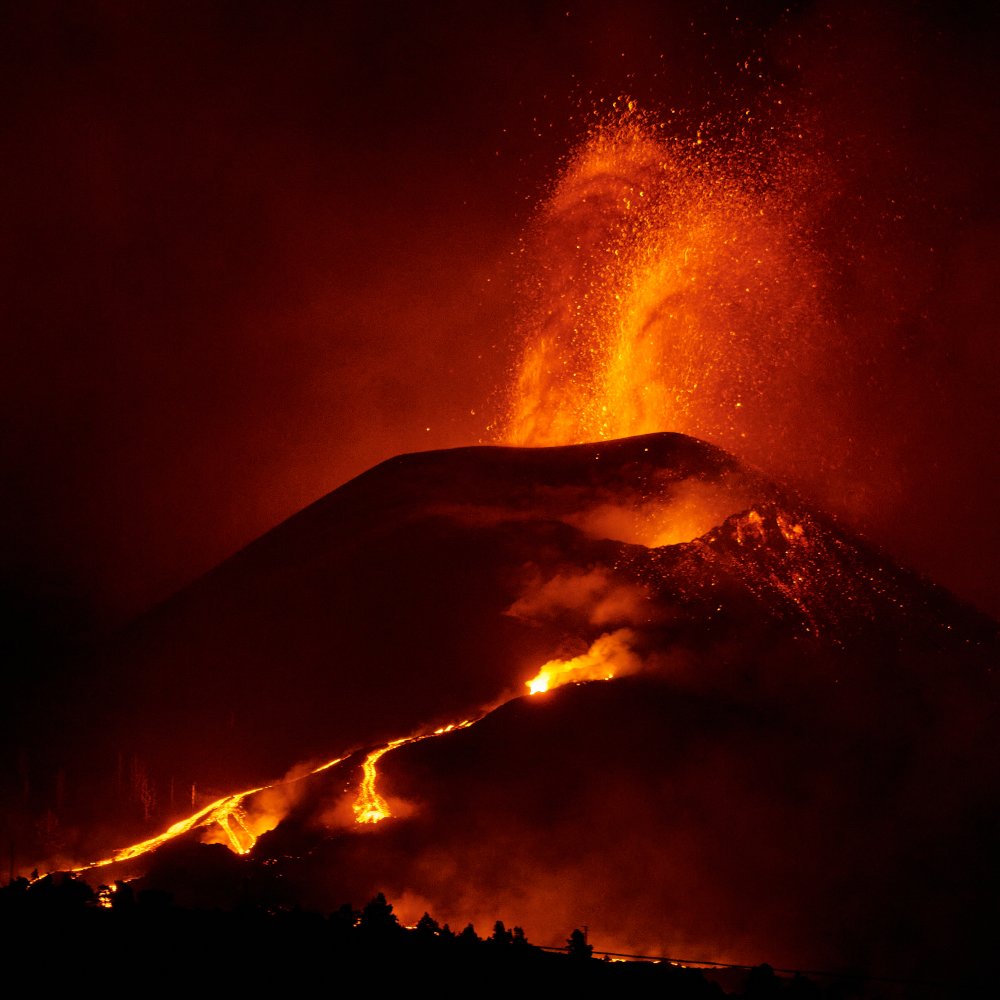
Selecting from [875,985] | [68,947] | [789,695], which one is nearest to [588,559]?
[789,695]

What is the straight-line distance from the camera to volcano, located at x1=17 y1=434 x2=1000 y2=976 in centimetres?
1351

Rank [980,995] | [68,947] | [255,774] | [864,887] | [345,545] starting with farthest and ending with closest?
[345,545] → [255,774] → [864,887] → [980,995] → [68,947]

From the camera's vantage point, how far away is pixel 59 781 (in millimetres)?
18359

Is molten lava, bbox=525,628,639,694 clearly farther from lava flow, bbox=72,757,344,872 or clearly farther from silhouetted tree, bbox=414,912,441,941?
silhouetted tree, bbox=414,912,441,941

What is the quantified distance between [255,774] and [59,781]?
4215mm

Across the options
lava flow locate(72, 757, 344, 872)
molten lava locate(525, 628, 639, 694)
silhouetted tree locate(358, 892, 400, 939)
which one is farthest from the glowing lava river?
silhouetted tree locate(358, 892, 400, 939)

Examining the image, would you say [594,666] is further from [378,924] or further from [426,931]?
[378,924]

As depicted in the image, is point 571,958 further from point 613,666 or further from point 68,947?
point 613,666

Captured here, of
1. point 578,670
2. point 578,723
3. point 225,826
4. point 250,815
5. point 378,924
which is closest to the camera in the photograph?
point 378,924

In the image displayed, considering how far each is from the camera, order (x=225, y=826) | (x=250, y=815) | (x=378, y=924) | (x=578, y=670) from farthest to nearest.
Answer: (x=578, y=670), (x=250, y=815), (x=225, y=826), (x=378, y=924)

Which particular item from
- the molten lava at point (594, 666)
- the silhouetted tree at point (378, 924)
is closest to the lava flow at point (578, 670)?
the molten lava at point (594, 666)

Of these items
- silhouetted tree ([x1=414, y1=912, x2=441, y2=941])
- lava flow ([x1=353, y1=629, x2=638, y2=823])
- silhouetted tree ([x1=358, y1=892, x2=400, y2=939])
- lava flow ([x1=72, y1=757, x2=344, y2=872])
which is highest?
lava flow ([x1=353, y1=629, x2=638, y2=823])

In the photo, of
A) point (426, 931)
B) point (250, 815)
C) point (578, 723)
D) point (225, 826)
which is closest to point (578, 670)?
point (578, 723)

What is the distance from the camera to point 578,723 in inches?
632
